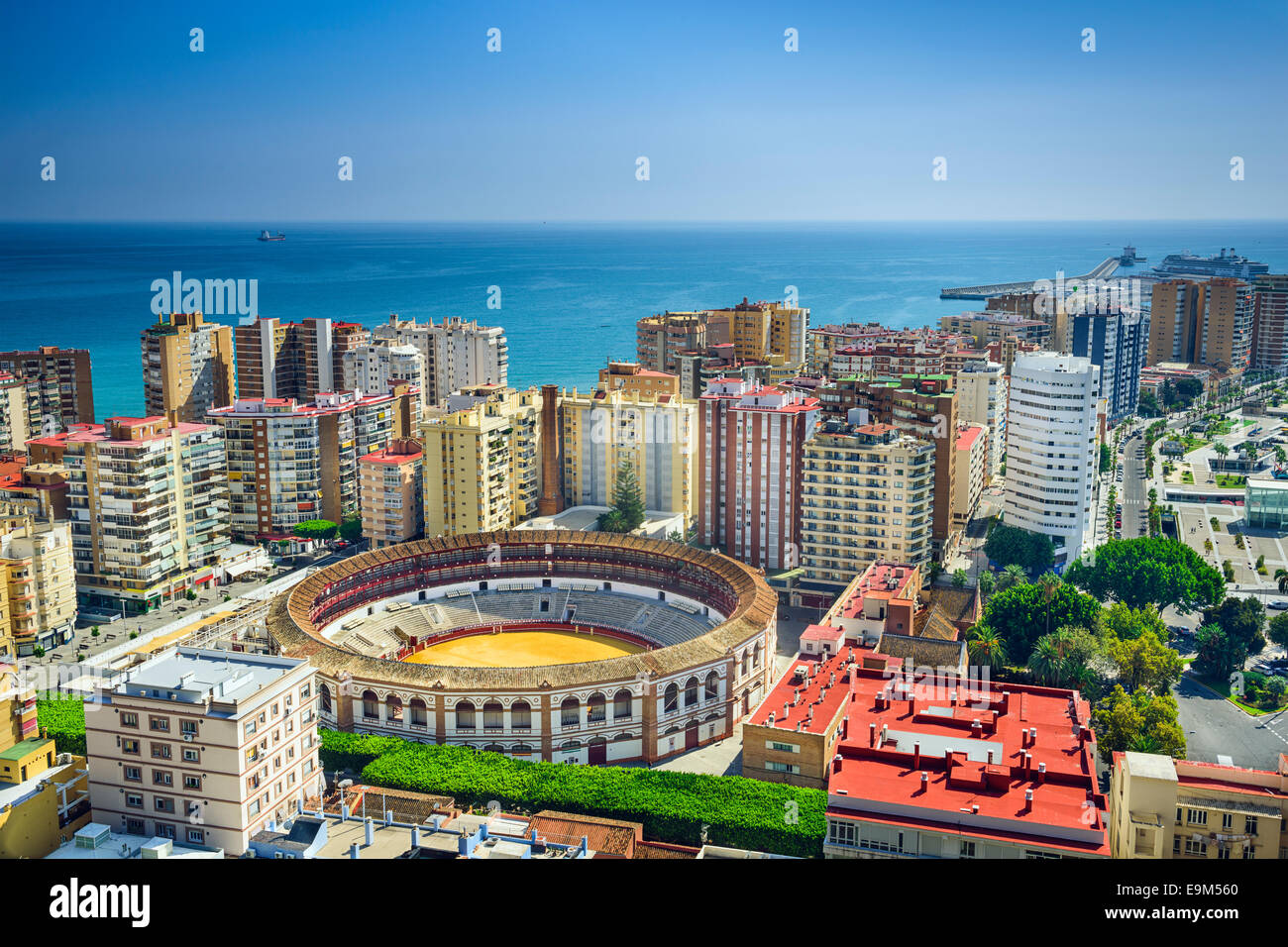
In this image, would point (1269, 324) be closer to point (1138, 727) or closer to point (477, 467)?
point (477, 467)

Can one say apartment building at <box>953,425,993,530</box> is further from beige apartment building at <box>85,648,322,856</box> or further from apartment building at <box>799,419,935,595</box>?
beige apartment building at <box>85,648,322,856</box>

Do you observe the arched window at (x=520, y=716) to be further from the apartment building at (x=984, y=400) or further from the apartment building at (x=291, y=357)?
the apartment building at (x=291, y=357)

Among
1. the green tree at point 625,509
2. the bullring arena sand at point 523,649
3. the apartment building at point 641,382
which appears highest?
the apartment building at point 641,382

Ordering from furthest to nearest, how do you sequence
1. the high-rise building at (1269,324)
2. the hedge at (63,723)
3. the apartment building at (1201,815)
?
the high-rise building at (1269,324) < the hedge at (63,723) < the apartment building at (1201,815)

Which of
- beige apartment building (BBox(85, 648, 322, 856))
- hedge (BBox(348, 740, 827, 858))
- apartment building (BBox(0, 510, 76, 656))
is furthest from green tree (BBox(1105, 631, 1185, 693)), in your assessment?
apartment building (BBox(0, 510, 76, 656))

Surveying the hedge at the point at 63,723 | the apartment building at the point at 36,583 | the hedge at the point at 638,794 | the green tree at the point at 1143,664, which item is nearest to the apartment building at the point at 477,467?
the apartment building at the point at 36,583

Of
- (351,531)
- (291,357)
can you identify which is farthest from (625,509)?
(291,357)
